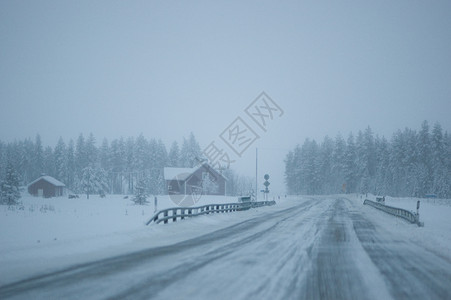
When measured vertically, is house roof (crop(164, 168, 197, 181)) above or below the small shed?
above

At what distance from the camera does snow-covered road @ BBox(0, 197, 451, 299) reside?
17.7ft

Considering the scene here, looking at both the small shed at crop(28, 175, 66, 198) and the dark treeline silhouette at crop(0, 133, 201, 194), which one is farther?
the dark treeline silhouette at crop(0, 133, 201, 194)

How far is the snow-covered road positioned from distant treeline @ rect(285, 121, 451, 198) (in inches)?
2696

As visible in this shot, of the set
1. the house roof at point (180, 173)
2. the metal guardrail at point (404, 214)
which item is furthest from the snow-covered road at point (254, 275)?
the house roof at point (180, 173)

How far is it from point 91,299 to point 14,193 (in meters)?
45.5

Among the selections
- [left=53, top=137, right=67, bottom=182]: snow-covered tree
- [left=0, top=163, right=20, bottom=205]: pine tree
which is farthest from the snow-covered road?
[left=53, top=137, right=67, bottom=182]: snow-covered tree

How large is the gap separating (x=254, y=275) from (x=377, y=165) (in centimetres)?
8457

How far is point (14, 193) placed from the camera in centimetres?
4153

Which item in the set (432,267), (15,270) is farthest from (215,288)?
(432,267)

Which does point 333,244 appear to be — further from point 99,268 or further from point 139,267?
point 99,268

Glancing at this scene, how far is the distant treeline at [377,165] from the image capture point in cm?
6675

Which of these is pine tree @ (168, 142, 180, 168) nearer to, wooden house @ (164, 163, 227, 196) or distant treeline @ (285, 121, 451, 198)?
wooden house @ (164, 163, 227, 196)

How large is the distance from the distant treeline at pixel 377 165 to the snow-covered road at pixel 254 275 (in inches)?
2696

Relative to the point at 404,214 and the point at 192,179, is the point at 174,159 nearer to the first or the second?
the point at 192,179
